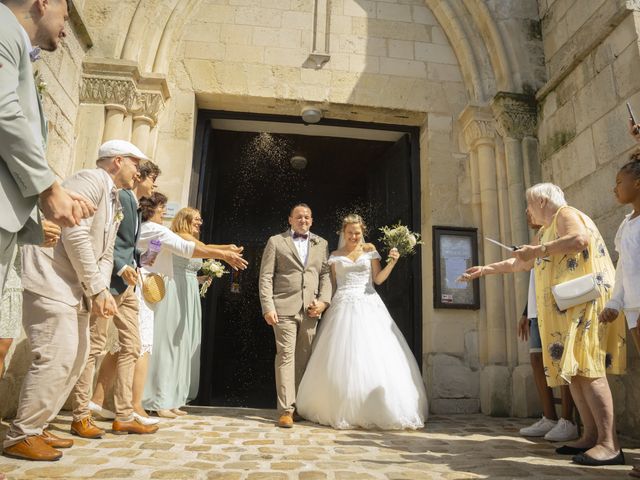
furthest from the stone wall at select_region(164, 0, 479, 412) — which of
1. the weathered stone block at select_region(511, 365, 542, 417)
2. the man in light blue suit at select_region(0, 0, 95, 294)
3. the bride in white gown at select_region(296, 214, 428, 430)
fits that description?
the man in light blue suit at select_region(0, 0, 95, 294)

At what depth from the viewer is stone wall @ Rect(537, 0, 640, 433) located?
412 cm

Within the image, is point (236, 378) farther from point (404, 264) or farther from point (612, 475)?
point (612, 475)

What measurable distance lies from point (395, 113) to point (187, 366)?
394cm

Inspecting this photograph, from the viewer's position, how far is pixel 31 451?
8.06 feet

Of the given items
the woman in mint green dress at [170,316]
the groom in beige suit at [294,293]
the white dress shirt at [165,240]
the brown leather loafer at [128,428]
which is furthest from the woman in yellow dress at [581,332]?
the brown leather loafer at [128,428]

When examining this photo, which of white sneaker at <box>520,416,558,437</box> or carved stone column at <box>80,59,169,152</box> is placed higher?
carved stone column at <box>80,59,169,152</box>

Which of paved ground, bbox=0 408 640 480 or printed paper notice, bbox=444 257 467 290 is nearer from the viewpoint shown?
paved ground, bbox=0 408 640 480

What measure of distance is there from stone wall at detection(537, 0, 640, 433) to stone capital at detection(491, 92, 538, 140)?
0.42 ft

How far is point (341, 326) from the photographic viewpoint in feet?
14.4

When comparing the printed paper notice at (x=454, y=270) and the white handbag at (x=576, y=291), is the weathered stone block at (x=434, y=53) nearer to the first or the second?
the printed paper notice at (x=454, y=270)

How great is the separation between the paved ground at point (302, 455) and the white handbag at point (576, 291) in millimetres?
947

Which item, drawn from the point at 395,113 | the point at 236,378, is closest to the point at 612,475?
the point at 395,113

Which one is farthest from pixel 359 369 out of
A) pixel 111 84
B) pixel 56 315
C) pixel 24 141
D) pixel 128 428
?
pixel 111 84

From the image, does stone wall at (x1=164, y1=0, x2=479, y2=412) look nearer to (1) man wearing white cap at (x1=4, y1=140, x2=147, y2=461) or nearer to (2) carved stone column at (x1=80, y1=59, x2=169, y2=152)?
(2) carved stone column at (x1=80, y1=59, x2=169, y2=152)
